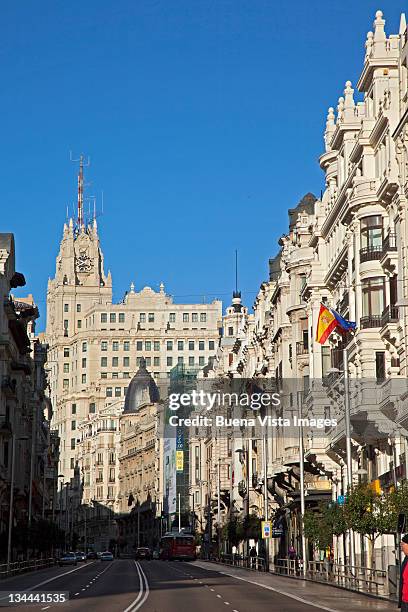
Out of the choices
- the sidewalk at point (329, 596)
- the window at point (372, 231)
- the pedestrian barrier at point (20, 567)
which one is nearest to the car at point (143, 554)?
the pedestrian barrier at point (20, 567)

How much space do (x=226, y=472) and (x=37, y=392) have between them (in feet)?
75.2

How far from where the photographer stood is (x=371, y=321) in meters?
53.1

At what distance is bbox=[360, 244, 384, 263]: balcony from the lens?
174 feet

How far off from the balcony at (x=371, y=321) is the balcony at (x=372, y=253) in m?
2.45

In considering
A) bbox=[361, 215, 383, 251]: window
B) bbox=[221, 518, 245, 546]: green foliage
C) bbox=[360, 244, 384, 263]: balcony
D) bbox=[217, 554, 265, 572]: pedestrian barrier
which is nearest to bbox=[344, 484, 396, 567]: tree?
bbox=[360, 244, 384, 263]: balcony

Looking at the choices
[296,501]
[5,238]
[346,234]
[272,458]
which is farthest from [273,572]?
[5,238]

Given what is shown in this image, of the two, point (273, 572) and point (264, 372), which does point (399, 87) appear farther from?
point (264, 372)

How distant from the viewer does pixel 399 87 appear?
5106cm

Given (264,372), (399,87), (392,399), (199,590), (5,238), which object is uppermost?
(5,238)

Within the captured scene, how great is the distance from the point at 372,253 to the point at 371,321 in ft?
9.53

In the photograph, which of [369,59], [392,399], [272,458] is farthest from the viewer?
[272,458]

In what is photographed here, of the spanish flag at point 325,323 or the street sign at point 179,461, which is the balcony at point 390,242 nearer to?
the spanish flag at point 325,323

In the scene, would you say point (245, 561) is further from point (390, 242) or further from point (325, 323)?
point (390, 242)

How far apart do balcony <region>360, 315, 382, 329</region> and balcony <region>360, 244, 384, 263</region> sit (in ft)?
8.04
